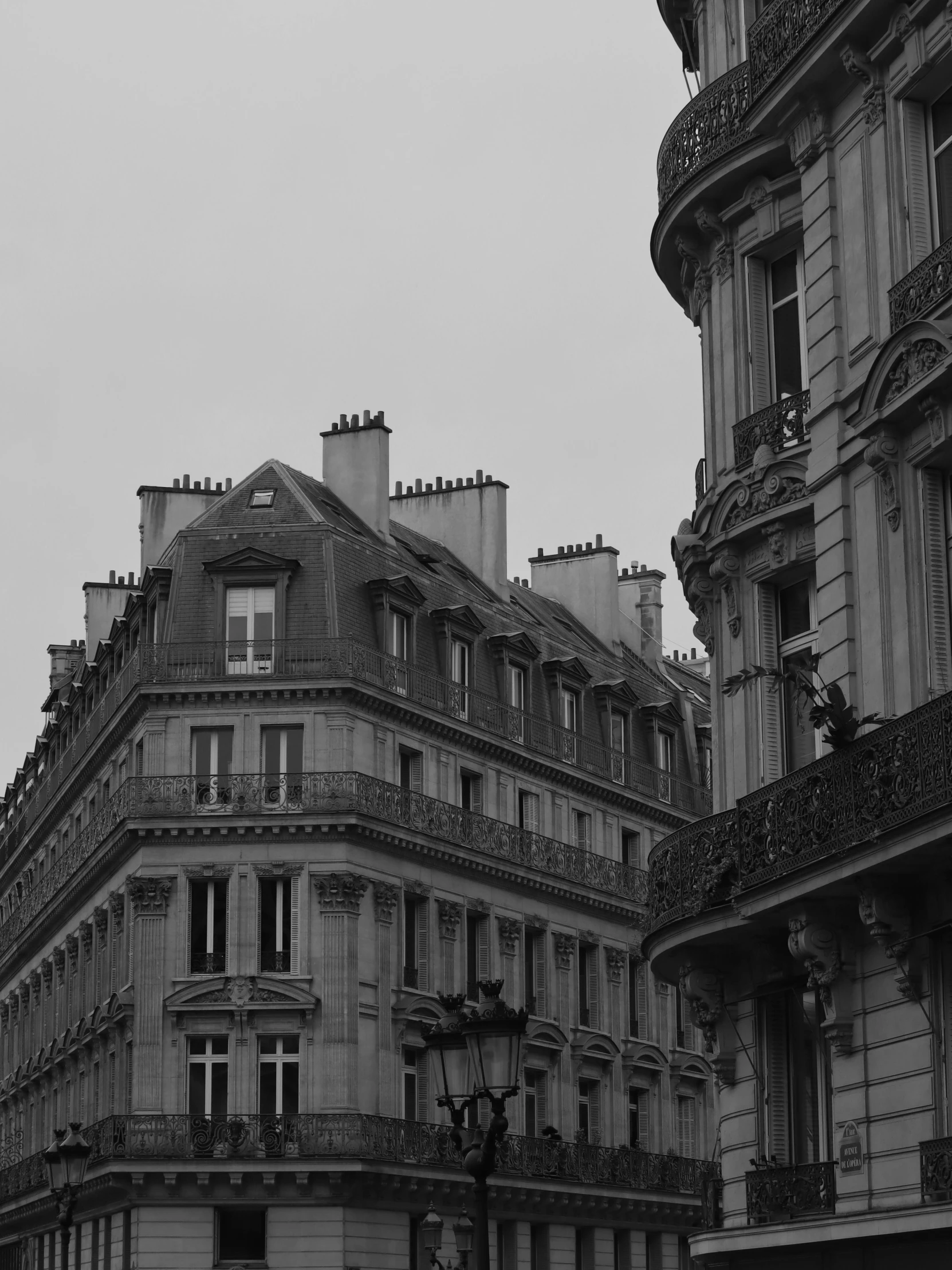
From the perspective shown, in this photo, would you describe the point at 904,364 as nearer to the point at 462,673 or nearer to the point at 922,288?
the point at 922,288

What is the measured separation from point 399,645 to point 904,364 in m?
35.2

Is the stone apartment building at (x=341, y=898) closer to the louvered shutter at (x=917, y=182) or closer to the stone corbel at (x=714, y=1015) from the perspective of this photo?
the stone corbel at (x=714, y=1015)

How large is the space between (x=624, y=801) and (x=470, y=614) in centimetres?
893

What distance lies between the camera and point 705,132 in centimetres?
2519

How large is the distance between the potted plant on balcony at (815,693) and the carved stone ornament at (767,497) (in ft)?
5.16

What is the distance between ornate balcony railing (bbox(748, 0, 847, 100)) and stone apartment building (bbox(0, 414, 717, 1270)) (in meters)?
29.4

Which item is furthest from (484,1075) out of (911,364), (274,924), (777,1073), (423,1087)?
(423,1087)

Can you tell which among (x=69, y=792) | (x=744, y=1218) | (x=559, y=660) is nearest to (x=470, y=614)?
(x=559, y=660)

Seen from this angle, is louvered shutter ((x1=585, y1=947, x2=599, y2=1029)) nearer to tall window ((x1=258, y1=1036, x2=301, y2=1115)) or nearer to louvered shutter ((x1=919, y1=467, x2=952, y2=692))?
tall window ((x1=258, y1=1036, x2=301, y2=1115))

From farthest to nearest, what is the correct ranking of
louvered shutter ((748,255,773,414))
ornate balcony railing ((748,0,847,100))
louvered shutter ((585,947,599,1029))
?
louvered shutter ((585,947,599,1029)) < louvered shutter ((748,255,773,414)) < ornate balcony railing ((748,0,847,100))

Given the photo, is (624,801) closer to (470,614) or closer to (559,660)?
(559,660)

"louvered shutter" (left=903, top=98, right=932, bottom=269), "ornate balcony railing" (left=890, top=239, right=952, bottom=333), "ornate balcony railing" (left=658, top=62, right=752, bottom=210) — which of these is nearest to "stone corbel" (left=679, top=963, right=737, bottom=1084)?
"ornate balcony railing" (left=890, top=239, right=952, bottom=333)

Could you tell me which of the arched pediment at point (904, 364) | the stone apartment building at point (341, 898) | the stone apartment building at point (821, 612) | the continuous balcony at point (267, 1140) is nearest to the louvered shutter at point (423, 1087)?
the stone apartment building at point (341, 898)

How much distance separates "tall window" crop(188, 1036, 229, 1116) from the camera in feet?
165
